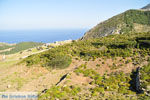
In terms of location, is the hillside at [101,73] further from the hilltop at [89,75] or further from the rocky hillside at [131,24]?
the rocky hillside at [131,24]

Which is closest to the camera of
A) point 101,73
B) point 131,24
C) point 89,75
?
point 89,75

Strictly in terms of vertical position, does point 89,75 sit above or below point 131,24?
below

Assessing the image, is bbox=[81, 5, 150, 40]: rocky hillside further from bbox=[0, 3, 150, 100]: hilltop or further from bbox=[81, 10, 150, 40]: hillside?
bbox=[0, 3, 150, 100]: hilltop

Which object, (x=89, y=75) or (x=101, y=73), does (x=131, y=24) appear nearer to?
(x=101, y=73)

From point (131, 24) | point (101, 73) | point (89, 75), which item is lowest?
point (89, 75)

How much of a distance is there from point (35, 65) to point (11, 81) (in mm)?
5934

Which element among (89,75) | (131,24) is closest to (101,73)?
(89,75)

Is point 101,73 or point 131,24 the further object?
point 131,24

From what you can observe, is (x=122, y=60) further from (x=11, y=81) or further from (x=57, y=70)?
(x=11, y=81)

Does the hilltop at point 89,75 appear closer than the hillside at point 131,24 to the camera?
Yes

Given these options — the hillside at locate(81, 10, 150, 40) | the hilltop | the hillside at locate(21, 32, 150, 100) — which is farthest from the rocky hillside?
the hilltop

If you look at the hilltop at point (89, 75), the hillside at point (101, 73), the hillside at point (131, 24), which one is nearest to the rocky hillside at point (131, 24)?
the hillside at point (131, 24)

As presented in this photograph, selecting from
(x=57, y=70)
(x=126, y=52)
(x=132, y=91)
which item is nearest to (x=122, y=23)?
(x=126, y=52)

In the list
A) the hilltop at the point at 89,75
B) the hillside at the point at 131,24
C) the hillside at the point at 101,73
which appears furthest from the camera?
the hillside at the point at 131,24
